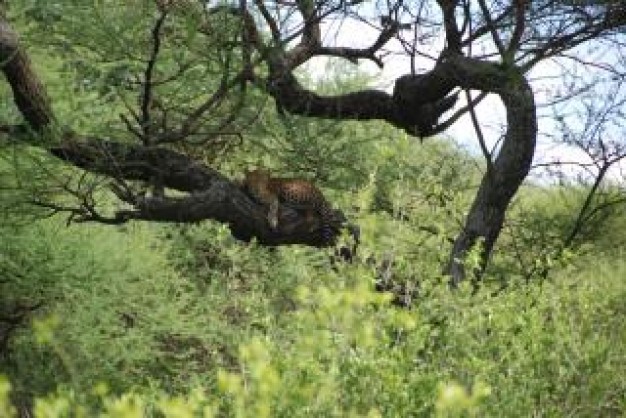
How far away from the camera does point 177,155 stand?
5.94 meters

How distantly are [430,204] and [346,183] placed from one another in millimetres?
1452

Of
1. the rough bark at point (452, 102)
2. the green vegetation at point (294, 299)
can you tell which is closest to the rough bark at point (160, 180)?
the green vegetation at point (294, 299)

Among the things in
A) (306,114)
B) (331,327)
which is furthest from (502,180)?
(331,327)

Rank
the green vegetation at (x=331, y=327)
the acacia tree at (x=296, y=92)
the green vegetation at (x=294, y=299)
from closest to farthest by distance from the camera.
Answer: the green vegetation at (x=331, y=327), the green vegetation at (x=294, y=299), the acacia tree at (x=296, y=92)

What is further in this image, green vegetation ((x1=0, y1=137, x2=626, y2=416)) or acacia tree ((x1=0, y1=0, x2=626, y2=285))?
acacia tree ((x1=0, y1=0, x2=626, y2=285))

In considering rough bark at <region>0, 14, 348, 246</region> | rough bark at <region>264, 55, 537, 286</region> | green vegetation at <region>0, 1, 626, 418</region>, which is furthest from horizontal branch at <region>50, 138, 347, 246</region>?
rough bark at <region>264, 55, 537, 286</region>

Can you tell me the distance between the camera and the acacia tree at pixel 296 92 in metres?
5.10

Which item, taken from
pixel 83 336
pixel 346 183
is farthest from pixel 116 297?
pixel 346 183

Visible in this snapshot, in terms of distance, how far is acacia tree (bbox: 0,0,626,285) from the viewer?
5.10 meters

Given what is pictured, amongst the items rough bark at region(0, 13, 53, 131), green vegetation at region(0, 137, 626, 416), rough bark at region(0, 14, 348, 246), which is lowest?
green vegetation at region(0, 137, 626, 416)

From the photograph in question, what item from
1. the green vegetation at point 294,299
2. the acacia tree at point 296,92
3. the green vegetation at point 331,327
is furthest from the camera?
the acacia tree at point 296,92

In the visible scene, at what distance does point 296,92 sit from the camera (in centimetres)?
660

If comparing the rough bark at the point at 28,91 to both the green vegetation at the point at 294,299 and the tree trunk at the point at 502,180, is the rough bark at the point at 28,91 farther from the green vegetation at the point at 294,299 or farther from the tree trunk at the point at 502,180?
the tree trunk at the point at 502,180

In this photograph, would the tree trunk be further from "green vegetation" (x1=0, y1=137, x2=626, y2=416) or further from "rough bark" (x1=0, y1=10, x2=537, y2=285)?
"green vegetation" (x1=0, y1=137, x2=626, y2=416)
